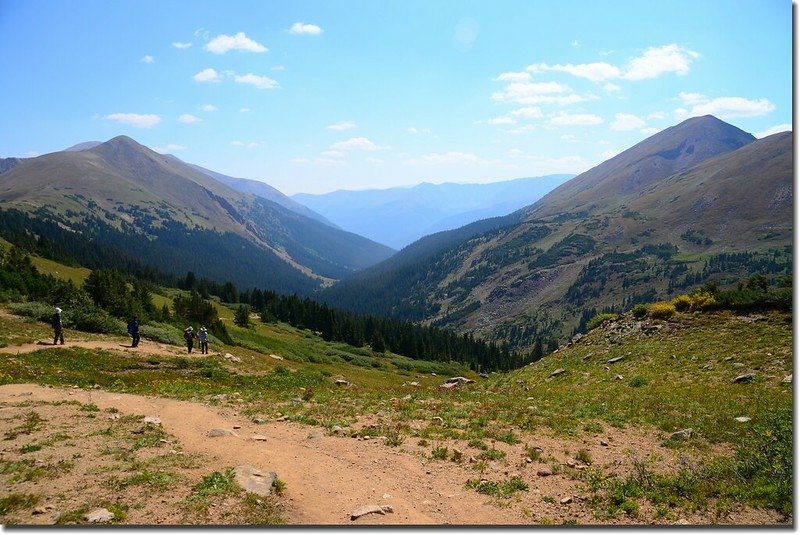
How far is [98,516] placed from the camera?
30.4ft

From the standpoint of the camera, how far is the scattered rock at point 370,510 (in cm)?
980

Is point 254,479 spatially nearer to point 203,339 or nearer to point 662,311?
point 203,339

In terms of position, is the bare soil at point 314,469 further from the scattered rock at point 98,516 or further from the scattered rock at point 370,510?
the scattered rock at point 98,516

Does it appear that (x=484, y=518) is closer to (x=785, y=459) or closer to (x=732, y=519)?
(x=732, y=519)

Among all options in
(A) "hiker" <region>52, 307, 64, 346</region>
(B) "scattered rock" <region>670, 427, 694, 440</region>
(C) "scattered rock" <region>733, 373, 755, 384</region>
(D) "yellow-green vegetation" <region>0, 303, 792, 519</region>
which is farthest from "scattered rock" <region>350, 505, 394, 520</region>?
(A) "hiker" <region>52, 307, 64, 346</region>

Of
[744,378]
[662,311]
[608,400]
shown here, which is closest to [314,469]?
[608,400]

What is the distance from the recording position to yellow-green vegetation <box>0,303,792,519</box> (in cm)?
1122

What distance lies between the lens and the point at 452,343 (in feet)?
451

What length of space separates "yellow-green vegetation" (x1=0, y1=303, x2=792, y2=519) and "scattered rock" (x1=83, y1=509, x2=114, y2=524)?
1.40 meters

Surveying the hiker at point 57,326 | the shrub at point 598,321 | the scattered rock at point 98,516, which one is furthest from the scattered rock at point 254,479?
the shrub at point 598,321

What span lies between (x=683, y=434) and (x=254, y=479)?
13768 millimetres

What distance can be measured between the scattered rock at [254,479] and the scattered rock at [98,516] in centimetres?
258

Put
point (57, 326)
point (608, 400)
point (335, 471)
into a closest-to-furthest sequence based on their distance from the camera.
A: point (335, 471) → point (608, 400) → point (57, 326)

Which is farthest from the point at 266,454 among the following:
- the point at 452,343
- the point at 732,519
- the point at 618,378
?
the point at 452,343
